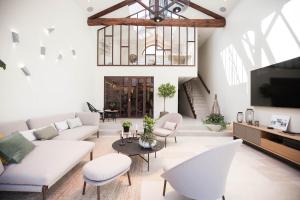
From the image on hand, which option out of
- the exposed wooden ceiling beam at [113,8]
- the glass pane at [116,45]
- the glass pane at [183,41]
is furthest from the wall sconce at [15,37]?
the glass pane at [183,41]

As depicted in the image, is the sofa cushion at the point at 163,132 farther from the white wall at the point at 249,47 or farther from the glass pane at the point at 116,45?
the glass pane at the point at 116,45

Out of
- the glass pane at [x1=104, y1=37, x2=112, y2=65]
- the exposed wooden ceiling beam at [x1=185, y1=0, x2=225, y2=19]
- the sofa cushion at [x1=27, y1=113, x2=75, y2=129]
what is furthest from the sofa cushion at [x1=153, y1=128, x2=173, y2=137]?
the exposed wooden ceiling beam at [x1=185, y1=0, x2=225, y2=19]

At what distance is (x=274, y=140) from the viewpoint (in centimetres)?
403

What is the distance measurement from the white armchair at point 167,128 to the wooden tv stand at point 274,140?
1.74 meters

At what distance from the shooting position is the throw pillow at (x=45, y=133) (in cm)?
362

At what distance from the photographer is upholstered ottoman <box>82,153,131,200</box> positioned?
7.13ft

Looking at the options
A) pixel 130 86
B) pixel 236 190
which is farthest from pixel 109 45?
pixel 236 190

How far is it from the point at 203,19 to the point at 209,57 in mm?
2359

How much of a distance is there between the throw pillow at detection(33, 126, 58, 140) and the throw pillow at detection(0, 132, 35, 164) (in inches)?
36.9

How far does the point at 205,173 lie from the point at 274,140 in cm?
305

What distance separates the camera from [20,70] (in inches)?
153

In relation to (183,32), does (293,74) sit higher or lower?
lower

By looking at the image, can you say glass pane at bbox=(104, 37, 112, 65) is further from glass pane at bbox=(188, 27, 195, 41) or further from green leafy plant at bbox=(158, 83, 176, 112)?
glass pane at bbox=(188, 27, 195, 41)

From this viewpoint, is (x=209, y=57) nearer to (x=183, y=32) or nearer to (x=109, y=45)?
(x=183, y=32)
